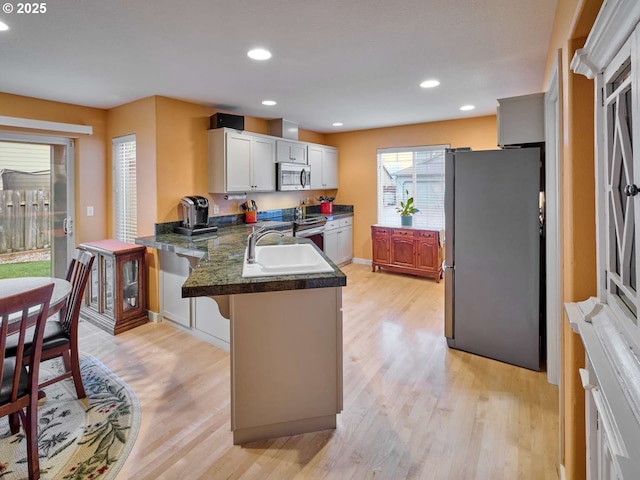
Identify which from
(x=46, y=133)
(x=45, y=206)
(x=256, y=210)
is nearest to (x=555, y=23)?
(x=256, y=210)

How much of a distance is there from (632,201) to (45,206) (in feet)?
16.7

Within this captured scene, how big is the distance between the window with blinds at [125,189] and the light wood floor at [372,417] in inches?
50.4

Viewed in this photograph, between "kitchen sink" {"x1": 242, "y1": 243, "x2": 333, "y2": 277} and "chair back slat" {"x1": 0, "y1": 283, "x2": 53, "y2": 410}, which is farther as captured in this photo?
"kitchen sink" {"x1": 242, "y1": 243, "x2": 333, "y2": 277}

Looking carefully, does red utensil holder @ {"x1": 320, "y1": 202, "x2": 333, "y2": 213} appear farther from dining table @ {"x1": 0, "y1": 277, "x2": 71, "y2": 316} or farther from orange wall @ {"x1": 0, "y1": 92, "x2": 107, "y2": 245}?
dining table @ {"x1": 0, "y1": 277, "x2": 71, "y2": 316}

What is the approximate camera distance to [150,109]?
3.64m

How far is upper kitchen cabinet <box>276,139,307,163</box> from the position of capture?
4930 mm

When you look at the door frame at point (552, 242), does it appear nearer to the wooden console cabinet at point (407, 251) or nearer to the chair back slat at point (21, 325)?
the wooden console cabinet at point (407, 251)

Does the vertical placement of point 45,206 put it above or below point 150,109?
below

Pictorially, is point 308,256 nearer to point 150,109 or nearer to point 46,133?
point 150,109

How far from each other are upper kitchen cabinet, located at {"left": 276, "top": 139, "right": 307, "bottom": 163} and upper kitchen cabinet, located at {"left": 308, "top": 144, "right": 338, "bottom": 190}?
0.22m

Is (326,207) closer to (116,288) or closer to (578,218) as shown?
(116,288)

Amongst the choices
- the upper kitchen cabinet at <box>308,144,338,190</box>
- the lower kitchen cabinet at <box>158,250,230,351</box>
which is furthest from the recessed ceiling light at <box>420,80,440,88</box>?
the lower kitchen cabinet at <box>158,250,230,351</box>

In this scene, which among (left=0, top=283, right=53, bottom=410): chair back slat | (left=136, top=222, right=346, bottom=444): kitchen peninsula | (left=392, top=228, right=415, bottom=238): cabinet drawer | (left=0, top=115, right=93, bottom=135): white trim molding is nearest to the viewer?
(left=0, top=283, right=53, bottom=410): chair back slat

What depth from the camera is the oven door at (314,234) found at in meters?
4.98
